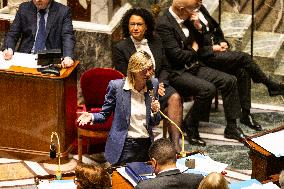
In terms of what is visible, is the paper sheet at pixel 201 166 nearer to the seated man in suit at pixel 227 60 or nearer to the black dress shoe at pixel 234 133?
the black dress shoe at pixel 234 133

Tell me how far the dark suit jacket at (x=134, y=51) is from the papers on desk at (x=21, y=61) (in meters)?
0.76

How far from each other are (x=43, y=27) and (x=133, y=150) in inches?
71.2

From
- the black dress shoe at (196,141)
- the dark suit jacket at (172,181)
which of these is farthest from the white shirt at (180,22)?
the dark suit jacket at (172,181)

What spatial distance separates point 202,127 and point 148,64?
2.22m

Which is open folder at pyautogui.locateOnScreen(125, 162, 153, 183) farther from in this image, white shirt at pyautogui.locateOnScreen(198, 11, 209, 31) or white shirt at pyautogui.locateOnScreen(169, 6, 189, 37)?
white shirt at pyautogui.locateOnScreen(198, 11, 209, 31)

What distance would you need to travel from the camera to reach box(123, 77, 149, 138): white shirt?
19.1 ft

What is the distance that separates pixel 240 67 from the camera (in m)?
7.49

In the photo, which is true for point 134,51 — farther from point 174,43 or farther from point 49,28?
point 49,28

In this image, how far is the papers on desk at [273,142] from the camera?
534 cm

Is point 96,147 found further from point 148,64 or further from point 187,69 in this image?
point 148,64

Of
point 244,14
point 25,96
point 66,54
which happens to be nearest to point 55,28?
point 66,54

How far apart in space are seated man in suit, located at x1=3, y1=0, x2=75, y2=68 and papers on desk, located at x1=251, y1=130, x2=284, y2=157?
223cm

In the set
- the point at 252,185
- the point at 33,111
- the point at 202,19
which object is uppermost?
the point at 202,19

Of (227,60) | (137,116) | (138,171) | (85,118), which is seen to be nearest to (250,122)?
(227,60)
